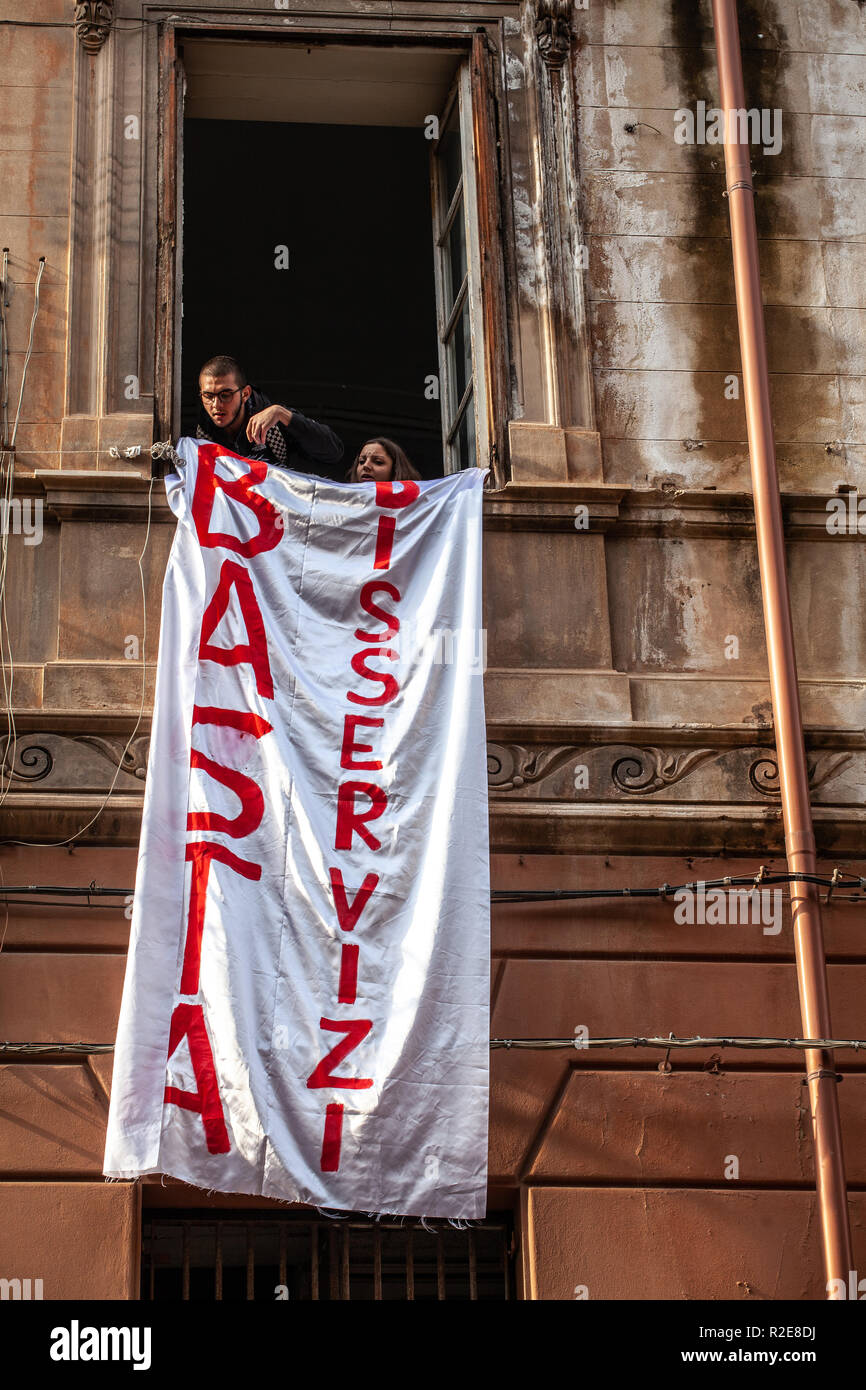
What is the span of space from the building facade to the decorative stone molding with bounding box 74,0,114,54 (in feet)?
0.06

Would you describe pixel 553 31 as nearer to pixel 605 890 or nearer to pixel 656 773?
pixel 656 773

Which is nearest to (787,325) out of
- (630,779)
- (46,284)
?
(630,779)

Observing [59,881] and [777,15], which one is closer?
[59,881]

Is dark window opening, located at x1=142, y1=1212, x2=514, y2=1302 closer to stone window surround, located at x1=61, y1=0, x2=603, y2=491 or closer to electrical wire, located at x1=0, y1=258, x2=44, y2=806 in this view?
electrical wire, located at x1=0, y1=258, x2=44, y2=806

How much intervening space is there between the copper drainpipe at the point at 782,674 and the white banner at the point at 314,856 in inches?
54.2

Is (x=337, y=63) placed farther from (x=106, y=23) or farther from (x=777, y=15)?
(x=777, y=15)

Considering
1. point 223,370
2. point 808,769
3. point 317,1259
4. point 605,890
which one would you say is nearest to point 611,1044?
point 605,890

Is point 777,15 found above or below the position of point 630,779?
above

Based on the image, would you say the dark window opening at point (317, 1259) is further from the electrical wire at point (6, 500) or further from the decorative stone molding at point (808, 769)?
the decorative stone molding at point (808, 769)

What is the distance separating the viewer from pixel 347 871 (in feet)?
27.6

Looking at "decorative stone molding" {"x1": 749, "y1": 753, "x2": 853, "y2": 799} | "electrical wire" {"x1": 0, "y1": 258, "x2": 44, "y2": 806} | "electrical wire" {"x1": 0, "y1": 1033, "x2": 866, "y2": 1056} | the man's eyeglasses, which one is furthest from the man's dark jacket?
"electrical wire" {"x1": 0, "y1": 1033, "x2": 866, "y2": 1056}

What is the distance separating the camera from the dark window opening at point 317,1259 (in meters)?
8.40
